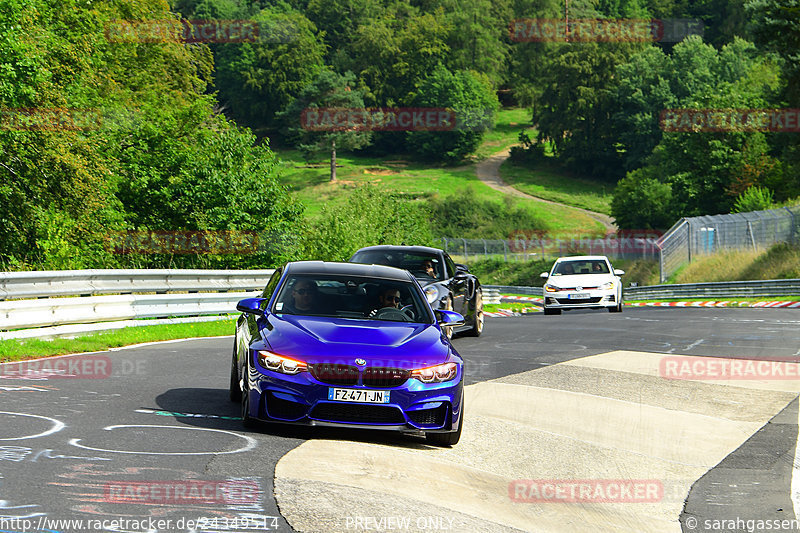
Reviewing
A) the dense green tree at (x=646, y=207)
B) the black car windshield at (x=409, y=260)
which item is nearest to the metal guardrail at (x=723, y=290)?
the black car windshield at (x=409, y=260)

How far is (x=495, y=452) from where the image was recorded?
8.27m

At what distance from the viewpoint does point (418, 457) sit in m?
7.57

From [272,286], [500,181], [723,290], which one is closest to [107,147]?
[723,290]

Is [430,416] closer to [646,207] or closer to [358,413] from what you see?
[358,413]

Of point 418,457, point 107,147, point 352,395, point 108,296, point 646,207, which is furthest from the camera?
point 646,207

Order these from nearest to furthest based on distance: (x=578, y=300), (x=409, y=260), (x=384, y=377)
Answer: (x=384, y=377) < (x=409, y=260) < (x=578, y=300)

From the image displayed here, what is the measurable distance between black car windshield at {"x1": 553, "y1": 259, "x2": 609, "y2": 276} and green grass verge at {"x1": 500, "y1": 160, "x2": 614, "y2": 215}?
282 ft

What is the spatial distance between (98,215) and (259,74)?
408 ft

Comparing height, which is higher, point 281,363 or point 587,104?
point 281,363

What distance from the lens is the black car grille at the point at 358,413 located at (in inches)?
306

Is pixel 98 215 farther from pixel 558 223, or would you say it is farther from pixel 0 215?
pixel 558 223

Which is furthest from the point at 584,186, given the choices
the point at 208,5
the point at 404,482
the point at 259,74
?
the point at 404,482

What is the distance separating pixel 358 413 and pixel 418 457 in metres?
0.59

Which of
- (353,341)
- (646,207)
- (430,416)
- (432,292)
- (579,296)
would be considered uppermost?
(353,341)
